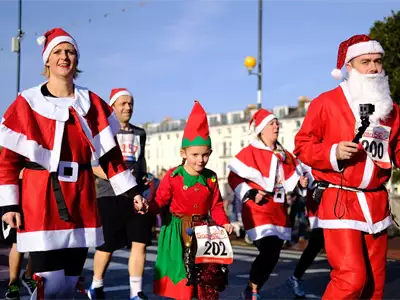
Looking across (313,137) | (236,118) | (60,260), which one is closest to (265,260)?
(313,137)

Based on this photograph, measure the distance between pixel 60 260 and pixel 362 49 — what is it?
2.47 meters

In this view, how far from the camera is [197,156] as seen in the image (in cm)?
664

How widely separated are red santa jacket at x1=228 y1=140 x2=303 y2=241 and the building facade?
2684 inches

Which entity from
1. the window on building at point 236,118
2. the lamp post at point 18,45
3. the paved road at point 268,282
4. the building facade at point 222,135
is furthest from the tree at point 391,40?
the window on building at point 236,118

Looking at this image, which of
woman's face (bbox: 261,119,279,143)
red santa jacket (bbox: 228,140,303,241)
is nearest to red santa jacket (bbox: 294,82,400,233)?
red santa jacket (bbox: 228,140,303,241)

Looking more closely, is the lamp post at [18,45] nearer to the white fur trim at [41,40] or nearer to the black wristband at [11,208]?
the white fur trim at [41,40]

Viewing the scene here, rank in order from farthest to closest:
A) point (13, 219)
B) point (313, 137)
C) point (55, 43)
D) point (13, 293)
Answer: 1. point (13, 293)
2. point (313, 137)
3. point (55, 43)
4. point (13, 219)

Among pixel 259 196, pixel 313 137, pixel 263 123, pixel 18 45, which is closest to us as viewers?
pixel 313 137

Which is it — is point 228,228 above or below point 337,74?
below

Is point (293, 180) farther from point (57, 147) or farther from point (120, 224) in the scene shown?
point (57, 147)

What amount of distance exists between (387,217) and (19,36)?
962 inches

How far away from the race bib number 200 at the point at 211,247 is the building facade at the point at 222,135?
69876 millimetres

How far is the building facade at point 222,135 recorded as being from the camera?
3403 inches

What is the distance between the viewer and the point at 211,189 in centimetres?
674
